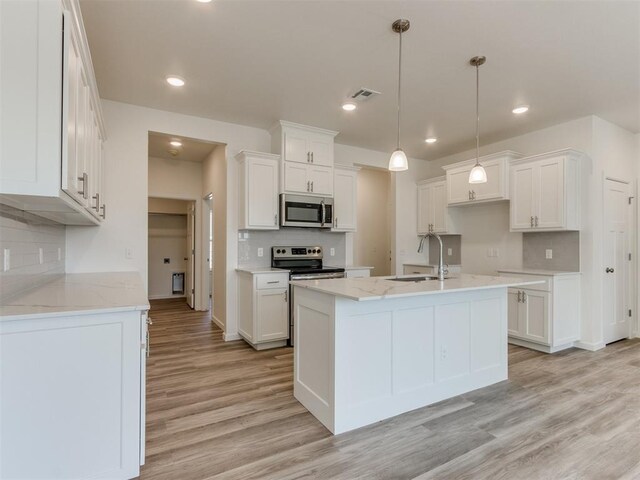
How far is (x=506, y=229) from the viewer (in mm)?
4734

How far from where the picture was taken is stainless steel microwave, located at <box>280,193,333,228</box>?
13.9ft

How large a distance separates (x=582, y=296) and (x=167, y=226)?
25.1ft

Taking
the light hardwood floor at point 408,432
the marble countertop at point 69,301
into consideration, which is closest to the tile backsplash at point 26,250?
the marble countertop at point 69,301

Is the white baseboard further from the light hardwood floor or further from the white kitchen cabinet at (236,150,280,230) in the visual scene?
the white kitchen cabinet at (236,150,280,230)

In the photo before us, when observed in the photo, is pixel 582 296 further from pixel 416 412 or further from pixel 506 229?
pixel 416 412

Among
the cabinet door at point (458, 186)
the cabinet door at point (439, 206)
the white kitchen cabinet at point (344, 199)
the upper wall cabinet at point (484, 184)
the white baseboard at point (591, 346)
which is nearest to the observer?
the white baseboard at point (591, 346)

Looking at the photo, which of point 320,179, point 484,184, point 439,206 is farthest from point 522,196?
point 320,179

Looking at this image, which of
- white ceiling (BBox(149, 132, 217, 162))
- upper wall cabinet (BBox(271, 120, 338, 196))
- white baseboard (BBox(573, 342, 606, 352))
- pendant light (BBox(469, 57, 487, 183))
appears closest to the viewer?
pendant light (BBox(469, 57, 487, 183))

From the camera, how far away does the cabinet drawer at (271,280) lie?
3920mm

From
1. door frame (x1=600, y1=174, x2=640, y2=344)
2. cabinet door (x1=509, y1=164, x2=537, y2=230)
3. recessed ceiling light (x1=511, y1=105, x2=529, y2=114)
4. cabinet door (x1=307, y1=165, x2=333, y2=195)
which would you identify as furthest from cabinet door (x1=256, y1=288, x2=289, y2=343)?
door frame (x1=600, y1=174, x2=640, y2=344)

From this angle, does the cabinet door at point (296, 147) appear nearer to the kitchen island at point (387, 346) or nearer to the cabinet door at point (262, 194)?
the cabinet door at point (262, 194)

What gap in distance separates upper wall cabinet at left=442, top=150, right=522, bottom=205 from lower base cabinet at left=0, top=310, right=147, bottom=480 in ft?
14.3

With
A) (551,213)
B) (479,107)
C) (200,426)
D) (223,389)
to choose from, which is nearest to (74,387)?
(200,426)

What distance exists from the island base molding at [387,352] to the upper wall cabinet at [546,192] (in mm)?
1674
